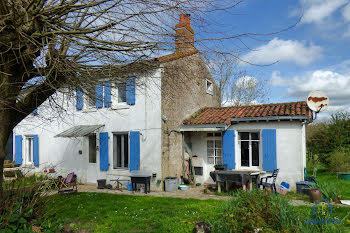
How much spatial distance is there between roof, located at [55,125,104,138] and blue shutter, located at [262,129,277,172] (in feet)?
29.9

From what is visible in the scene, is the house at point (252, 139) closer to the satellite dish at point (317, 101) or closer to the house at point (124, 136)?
the satellite dish at point (317, 101)

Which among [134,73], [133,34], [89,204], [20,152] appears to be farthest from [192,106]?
[20,152]

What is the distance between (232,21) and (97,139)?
12.5 m

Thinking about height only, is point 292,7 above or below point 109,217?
above

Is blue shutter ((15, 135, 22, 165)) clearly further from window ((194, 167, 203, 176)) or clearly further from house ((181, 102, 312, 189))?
window ((194, 167, 203, 176))

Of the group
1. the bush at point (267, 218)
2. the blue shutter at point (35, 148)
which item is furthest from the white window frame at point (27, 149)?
the bush at point (267, 218)

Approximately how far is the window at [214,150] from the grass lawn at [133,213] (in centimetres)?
493

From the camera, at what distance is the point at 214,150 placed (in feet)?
49.8

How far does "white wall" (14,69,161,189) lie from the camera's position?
1350cm

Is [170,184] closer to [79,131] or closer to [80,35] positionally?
[79,131]

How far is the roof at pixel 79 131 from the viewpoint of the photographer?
1440cm

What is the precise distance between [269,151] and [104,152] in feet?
29.2

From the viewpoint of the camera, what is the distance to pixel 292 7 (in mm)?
3902

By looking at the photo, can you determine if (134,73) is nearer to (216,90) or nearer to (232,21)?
(232,21)
